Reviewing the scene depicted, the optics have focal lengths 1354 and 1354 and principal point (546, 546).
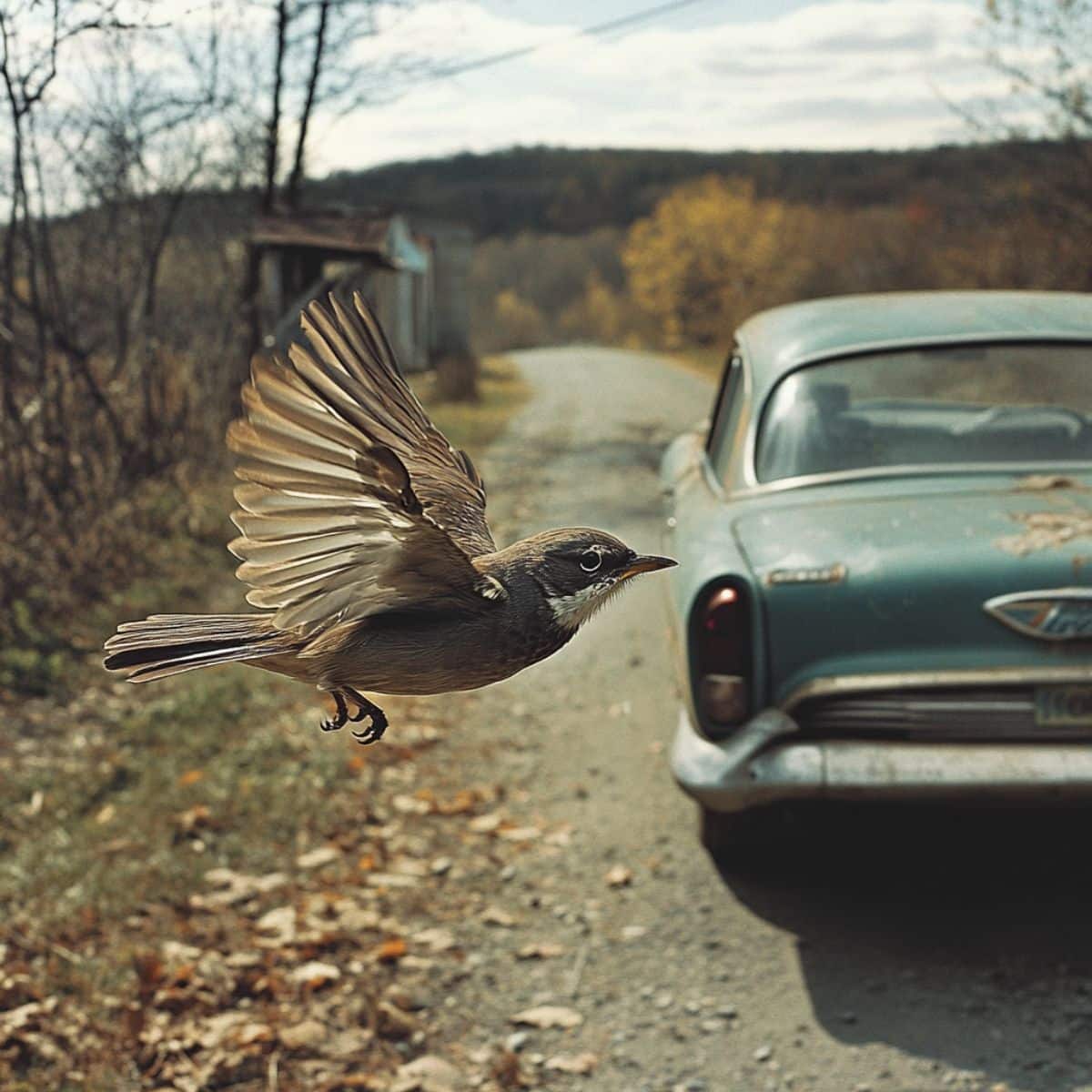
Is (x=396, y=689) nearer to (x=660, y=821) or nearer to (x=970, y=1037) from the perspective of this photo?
(x=970, y=1037)

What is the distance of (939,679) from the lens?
12.0 feet

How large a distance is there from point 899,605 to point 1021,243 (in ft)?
35.8

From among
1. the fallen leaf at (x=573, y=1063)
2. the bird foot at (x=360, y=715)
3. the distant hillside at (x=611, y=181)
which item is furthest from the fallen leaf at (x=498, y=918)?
the distant hillside at (x=611, y=181)

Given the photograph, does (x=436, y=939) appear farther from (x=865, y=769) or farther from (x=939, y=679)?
(x=939, y=679)

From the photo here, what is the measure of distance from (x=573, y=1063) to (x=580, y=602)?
132 inches

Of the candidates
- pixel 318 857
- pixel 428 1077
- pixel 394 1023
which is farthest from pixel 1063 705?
pixel 318 857

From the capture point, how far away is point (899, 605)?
366 centimetres

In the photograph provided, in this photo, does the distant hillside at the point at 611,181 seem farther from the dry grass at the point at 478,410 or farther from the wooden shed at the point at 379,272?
the dry grass at the point at 478,410

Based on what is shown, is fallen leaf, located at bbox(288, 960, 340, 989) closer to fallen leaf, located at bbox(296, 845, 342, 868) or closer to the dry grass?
fallen leaf, located at bbox(296, 845, 342, 868)

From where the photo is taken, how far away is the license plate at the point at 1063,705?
12.0 ft

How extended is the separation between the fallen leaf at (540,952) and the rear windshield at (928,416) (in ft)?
5.80

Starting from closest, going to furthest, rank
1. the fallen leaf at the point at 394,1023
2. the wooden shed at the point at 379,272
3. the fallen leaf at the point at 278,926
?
1. the wooden shed at the point at 379,272
2. the fallen leaf at the point at 394,1023
3. the fallen leaf at the point at 278,926

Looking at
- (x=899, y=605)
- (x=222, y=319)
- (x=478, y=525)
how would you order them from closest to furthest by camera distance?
(x=478, y=525)
(x=899, y=605)
(x=222, y=319)

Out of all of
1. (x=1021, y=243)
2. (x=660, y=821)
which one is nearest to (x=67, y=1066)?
(x=660, y=821)
